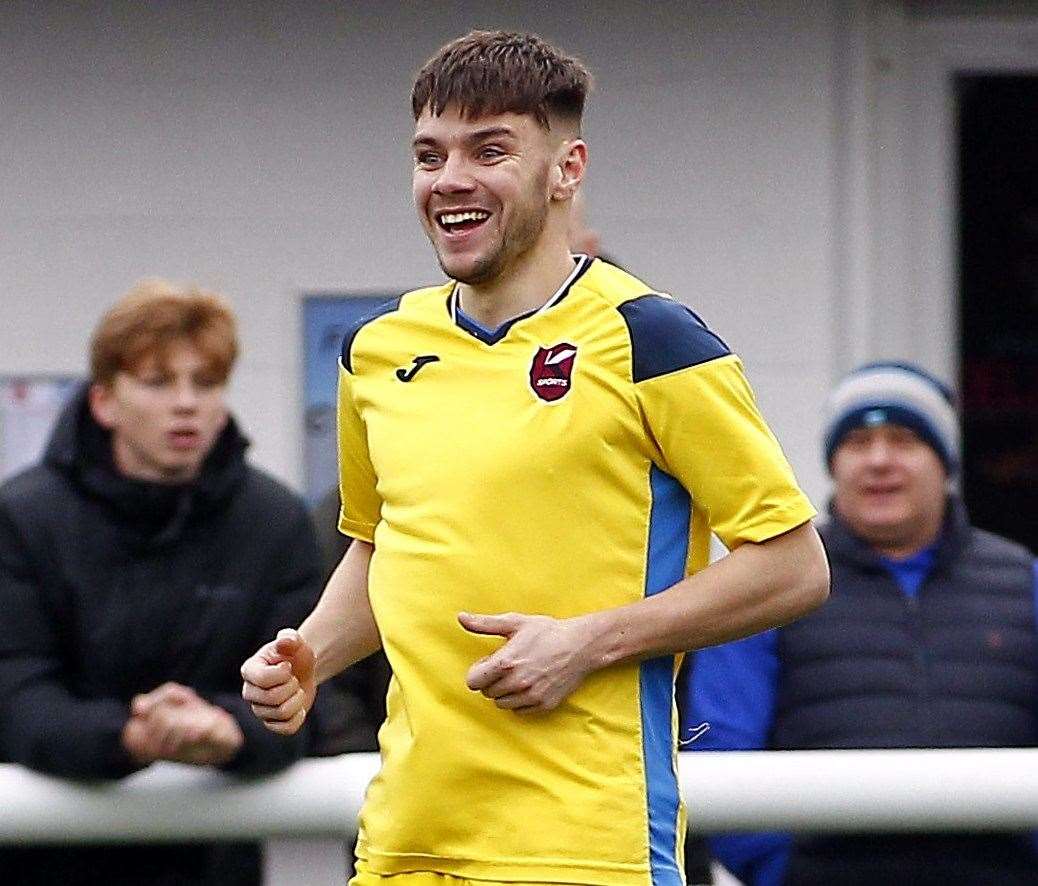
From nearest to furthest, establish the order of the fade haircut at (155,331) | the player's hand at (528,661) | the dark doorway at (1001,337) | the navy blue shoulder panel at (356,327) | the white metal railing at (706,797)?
the player's hand at (528,661) < the navy blue shoulder panel at (356,327) < the white metal railing at (706,797) < the fade haircut at (155,331) < the dark doorway at (1001,337)

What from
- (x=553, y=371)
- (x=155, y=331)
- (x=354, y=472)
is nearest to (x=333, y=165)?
(x=155, y=331)

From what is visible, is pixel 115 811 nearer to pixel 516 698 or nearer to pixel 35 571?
pixel 35 571

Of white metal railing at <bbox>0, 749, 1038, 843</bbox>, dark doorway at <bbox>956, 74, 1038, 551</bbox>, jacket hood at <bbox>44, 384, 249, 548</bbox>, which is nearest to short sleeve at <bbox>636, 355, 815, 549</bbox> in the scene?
white metal railing at <bbox>0, 749, 1038, 843</bbox>

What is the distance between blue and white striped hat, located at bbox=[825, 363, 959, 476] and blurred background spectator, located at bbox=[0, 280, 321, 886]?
103cm

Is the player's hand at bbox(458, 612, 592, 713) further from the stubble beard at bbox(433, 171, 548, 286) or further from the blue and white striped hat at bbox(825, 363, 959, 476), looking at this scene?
the blue and white striped hat at bbox(825, 363, 959, 476)

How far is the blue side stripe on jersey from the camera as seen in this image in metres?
2.86

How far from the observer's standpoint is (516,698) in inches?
109

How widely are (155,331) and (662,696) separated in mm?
1772

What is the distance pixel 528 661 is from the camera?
2.73 m

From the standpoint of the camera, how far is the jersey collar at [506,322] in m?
2.89

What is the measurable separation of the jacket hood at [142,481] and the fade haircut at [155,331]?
0.11 meters

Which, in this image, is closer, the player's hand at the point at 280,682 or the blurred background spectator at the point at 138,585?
the player's hand at the point at 280,682

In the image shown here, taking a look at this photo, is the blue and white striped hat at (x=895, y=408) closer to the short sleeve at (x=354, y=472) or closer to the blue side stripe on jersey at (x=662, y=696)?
the short sleeve at (x=354, y=472)

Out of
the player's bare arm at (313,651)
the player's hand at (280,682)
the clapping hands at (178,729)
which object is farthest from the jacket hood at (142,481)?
the player's hand at (280,682)
